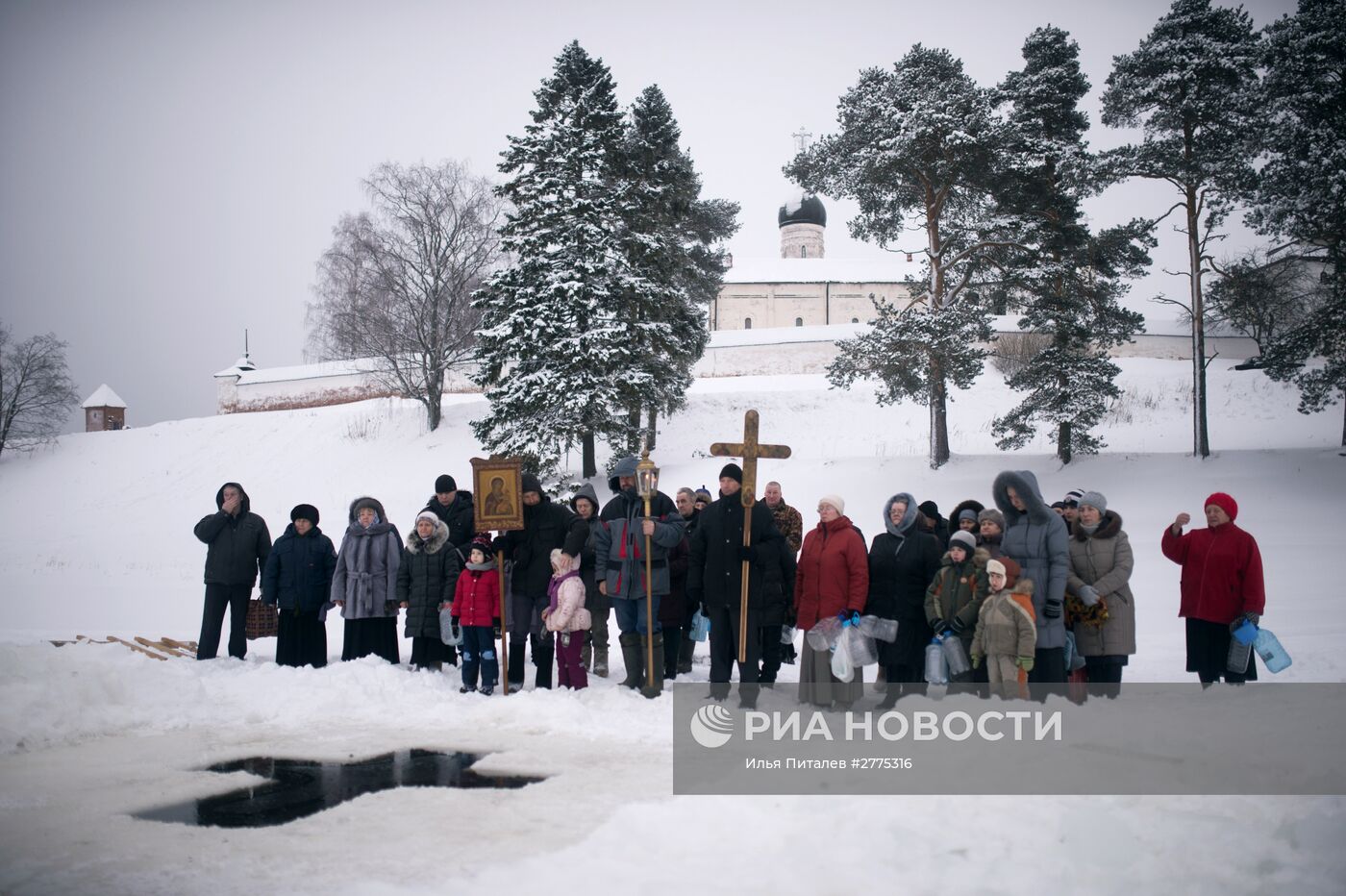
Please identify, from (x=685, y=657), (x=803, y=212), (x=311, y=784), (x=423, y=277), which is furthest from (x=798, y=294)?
(x=311, y=784)

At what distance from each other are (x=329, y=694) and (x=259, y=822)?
9.86 ft

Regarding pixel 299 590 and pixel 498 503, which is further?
pixel 299 590

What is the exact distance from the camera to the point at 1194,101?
21828 mm

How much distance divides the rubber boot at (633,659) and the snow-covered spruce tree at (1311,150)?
18500 mm

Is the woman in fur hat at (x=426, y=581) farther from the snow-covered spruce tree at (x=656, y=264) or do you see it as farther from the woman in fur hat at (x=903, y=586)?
the snow-covered spruce tree at (x=656, y=264)

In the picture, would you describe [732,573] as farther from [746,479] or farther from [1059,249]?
[1059,249]

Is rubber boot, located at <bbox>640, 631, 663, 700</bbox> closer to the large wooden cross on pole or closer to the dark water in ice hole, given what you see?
the large wooden cross on pole

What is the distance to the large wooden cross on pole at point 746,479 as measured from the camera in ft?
26.3

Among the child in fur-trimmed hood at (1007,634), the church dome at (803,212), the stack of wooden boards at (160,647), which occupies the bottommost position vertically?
the stack of wooden boards at (160,647)

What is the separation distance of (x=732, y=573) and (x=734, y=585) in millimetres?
107

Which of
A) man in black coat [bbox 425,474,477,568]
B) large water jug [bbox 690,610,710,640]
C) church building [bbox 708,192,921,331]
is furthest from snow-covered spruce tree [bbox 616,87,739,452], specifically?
church building [bbox 708,192,921,331]

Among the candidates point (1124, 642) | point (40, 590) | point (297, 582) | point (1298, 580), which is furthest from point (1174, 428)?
point (40, 590)

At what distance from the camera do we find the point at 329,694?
→ 8.11 metres

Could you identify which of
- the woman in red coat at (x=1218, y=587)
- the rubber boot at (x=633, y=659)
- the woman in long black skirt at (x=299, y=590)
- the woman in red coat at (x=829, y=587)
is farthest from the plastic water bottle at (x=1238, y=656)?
the woman in long black skirt at (x=299, y=590)
